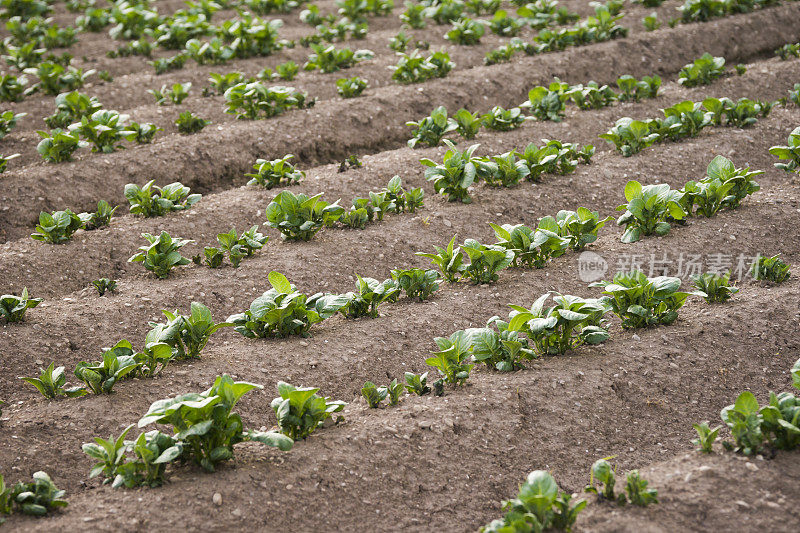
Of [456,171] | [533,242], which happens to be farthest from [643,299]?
[456,171]

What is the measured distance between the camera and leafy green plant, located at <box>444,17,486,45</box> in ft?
34.0

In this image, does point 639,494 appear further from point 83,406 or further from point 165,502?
point 83,406

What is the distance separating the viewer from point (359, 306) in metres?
5.25

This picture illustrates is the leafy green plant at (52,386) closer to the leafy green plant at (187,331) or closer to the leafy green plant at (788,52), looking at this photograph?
the leafy green plant at (187,331)

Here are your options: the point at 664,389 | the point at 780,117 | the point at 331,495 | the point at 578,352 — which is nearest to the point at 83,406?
the point at 331,495

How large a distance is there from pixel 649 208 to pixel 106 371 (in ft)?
13.2

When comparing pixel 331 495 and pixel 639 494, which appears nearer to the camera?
pixel 639 494

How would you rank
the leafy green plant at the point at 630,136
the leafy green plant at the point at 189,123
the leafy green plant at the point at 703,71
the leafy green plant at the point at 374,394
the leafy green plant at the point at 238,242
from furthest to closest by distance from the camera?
the leafy green plant at the point at 703,71 < the leafy green plant at the point at 189,123 < the leafy green plant at the point at 630,136 < the leafy green plant at the point at 238,242 < the leafy green plant at the point at 374,394

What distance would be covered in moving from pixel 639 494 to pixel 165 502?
2.14 meters

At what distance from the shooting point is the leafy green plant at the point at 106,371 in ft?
14.1

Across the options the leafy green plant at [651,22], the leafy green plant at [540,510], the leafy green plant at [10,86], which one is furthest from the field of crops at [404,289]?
the leafy green plant at [651,22]

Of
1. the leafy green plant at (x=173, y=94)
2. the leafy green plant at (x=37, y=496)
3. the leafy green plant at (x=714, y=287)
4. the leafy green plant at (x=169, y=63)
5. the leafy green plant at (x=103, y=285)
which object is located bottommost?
the leafy green plant at (x=103, y=285)

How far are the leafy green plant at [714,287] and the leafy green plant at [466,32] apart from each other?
6.34 metres

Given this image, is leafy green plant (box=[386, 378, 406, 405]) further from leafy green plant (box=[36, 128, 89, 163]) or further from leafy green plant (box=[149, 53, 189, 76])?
leafy green plant (box=[149, 53, 189, 76])
